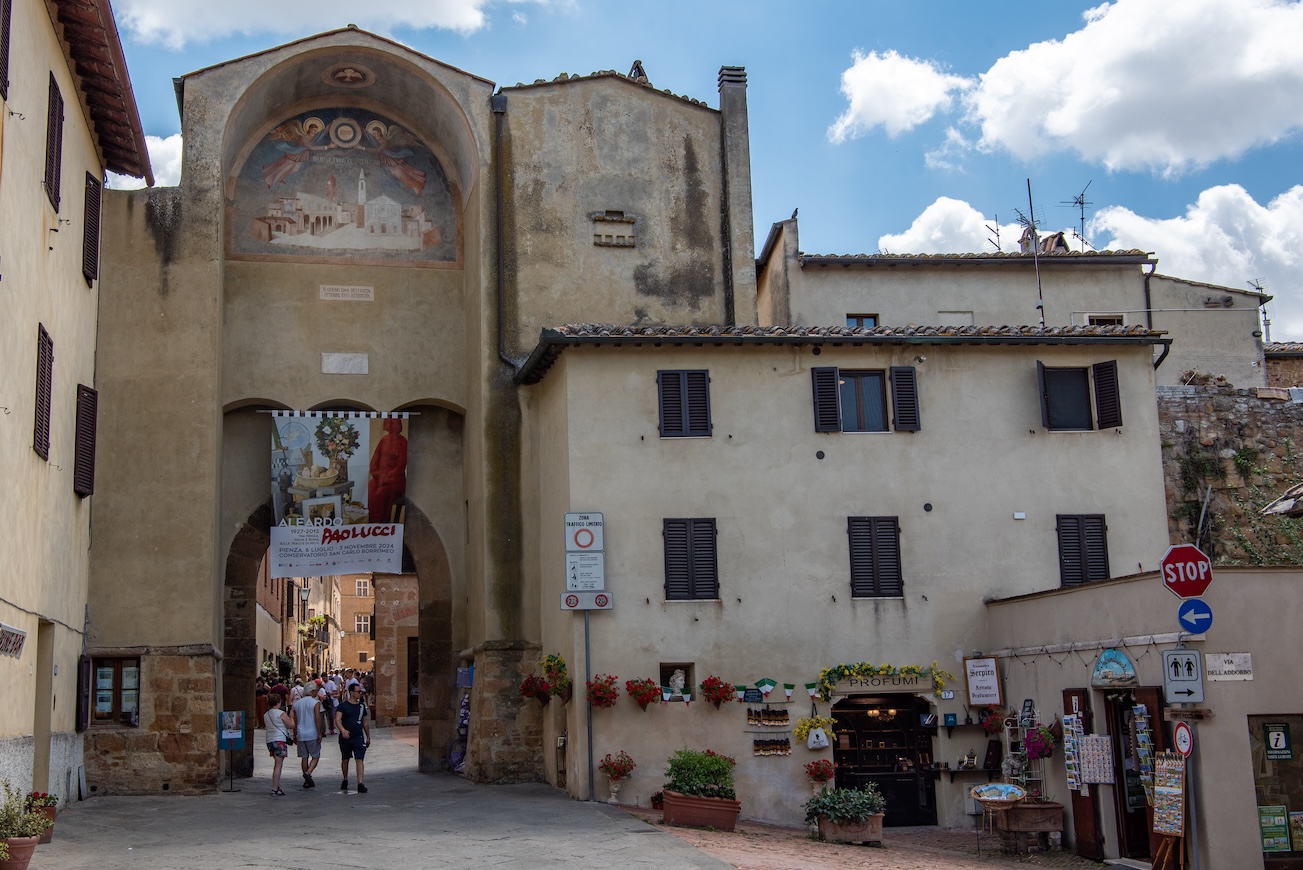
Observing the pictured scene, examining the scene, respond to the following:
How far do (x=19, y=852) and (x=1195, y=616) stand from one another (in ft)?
35.0

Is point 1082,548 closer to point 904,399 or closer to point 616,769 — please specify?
point 904,399

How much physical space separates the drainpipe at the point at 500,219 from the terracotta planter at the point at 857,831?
30.1 ft

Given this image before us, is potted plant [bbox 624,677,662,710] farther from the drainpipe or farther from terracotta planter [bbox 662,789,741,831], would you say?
the drainpipe

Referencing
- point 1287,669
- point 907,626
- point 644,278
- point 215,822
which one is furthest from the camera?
point 644,278

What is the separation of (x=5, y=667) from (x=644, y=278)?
492 inches

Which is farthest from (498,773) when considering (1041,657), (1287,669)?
(1287,669)

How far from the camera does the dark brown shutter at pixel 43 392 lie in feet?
56.0

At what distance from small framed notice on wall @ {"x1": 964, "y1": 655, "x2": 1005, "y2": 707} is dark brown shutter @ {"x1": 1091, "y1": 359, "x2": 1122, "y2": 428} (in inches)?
160

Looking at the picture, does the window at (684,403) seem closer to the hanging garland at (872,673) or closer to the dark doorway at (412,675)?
the hanging garland at (872,673)

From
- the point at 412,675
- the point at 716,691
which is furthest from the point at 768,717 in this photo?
the point at 412,675

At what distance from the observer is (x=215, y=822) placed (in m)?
17.6

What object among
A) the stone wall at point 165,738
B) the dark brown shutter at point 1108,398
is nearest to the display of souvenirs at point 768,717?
the dark brown shutter at point 1108,398

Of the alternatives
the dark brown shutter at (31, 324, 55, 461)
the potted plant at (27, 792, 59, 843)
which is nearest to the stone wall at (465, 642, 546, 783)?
the dark brown shutter at (31, 324, 55, 461)

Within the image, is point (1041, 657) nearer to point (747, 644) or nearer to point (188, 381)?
point (747, 644)
